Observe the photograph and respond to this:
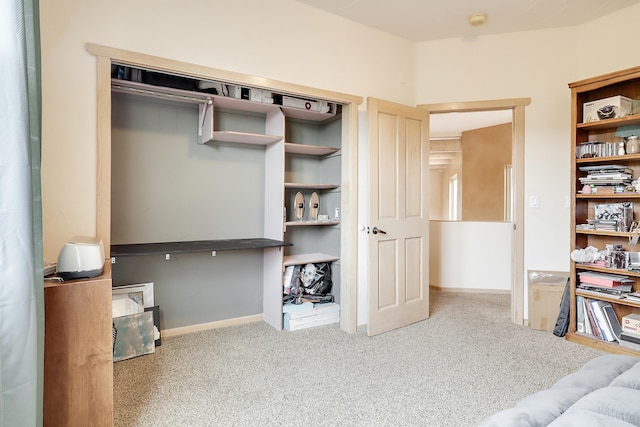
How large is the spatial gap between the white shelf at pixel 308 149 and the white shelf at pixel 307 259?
1014mm

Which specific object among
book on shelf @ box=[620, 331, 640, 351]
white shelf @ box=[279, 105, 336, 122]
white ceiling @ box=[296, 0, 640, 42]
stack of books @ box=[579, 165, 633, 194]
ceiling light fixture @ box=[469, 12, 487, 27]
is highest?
white ceiling @ box=[296, 0, 640, 42]

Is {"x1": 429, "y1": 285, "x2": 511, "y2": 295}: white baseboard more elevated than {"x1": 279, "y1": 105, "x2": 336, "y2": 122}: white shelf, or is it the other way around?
{"x1": 279, "y1": 105, "x2": 336, "y2": 122}: white shelf

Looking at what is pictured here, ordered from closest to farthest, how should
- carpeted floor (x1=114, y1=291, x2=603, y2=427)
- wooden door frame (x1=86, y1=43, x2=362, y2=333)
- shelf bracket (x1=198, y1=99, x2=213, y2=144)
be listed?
1. carpeted floor (x1=114, y1=291, x2=603, y2=427)
2. wooden door frame (x1=86, y1=43, x2=362, y2=333)
3. shelf bracket (x1=198, y1=99, x2=213, y2=144)

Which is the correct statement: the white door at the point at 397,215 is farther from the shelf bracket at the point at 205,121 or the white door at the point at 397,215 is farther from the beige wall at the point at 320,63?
the shelf bracket at the point at 205,121

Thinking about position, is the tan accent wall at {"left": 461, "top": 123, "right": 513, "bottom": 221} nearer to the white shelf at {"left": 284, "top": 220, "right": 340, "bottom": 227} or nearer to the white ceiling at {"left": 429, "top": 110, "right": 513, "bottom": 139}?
the white ceiling at {"left": 429, "top": 110, "right": 513, "bottom": 139}

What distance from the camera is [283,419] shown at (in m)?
1.86

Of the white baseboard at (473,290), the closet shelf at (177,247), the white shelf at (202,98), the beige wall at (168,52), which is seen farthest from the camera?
the white baseboard at (473,290)

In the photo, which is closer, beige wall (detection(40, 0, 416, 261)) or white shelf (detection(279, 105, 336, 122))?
beige wall (detection(40, 0, 416, 261))

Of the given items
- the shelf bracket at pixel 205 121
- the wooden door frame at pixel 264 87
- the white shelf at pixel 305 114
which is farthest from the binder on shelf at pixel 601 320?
the shelf bracket at pixel 205 121

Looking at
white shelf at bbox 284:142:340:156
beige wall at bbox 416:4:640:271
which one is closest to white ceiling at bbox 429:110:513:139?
beige wall at bbox 416:4:640:271

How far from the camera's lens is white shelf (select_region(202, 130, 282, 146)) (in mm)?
2971

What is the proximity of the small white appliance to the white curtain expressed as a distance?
265 mm

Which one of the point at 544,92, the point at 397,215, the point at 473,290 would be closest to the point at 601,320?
the point at 397,215

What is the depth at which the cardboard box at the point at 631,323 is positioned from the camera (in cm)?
268
